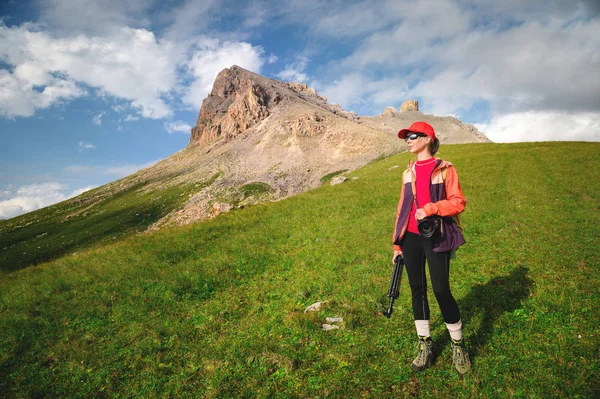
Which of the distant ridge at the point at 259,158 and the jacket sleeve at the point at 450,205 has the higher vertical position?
the distant ridge at the point at 259,158

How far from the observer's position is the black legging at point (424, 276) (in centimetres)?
509

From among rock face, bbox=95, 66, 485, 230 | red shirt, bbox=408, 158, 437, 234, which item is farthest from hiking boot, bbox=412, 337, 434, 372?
rock face, bbox=95, 66, 485, 230

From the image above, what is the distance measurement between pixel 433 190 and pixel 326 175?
252 ft

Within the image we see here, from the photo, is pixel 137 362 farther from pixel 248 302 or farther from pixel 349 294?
pixel 349 294

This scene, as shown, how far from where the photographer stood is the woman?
500cm

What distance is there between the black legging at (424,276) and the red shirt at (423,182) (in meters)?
0.30

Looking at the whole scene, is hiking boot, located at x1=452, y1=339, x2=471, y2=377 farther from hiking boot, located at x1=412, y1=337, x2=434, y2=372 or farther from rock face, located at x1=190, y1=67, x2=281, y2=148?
rock face, located at x1=190, y1=67, x2=281, y2=148

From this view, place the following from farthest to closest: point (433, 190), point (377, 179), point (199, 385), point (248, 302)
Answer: point (377, 179)
point (248, 302)
point (199, 385)
point (433, 190)

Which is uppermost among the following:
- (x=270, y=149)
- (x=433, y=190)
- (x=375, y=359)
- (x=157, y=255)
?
(x=270, y=149)

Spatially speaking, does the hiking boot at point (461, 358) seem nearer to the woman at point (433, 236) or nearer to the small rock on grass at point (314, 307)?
the woman at point (433, 236)

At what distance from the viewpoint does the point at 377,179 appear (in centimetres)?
3064

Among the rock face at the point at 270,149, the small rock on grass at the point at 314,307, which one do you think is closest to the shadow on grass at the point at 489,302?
the small rock on grass at the point at 314,307

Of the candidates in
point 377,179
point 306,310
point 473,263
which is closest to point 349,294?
point 306,310

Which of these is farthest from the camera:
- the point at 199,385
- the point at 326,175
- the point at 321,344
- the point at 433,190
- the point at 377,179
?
the point at 326,175
